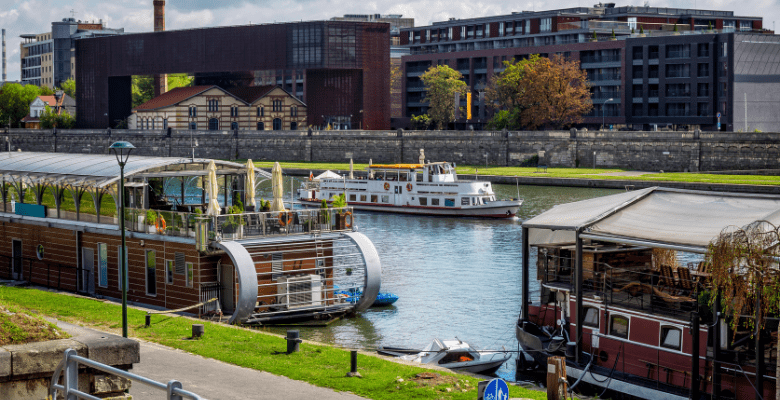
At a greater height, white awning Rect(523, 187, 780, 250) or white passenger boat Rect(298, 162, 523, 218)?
white awning Rect(523, 187, 780, 250)

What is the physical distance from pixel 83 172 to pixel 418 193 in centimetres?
4066

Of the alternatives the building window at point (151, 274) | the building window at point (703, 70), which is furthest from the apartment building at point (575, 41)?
the building window at point (151, 274)

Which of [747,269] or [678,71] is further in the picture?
[678,71]

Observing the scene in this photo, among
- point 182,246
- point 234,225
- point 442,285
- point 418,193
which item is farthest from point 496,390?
point 418,193

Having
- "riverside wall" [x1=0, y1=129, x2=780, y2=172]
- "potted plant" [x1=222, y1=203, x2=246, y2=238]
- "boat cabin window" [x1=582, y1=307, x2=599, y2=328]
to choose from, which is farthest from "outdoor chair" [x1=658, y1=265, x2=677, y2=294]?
"riverside wall" [x1=0, y1=129, x2=780, y2=172]

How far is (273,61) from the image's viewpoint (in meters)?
122

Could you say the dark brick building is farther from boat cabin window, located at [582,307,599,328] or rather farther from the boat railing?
boat cabin window, located at [582,307,599,328]

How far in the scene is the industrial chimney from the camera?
14800 cm

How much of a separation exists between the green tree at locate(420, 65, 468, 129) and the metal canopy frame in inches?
3835

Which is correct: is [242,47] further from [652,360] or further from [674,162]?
[652,360]

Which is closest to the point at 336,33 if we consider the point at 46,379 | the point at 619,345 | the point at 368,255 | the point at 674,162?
the point at 674,162

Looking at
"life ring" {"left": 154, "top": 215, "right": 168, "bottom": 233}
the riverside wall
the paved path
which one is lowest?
the paved path

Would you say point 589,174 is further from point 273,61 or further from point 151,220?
point 151,220

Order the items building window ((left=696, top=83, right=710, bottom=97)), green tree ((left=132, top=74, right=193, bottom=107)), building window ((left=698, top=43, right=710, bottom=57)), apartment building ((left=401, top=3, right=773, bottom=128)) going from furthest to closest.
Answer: green tree ((left=132, top=74, right=193, bottom=107)) → apartment building ((left=401, top=3, right=773, bottom=128)) → building window ((left=696, top=83, right=710, bottom=97)) → building window ((left=698, top=43, right=710, bottom=57))
